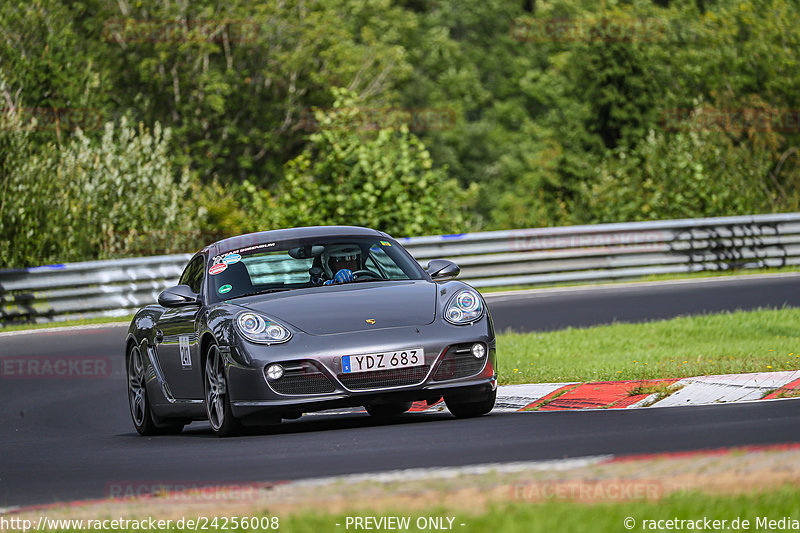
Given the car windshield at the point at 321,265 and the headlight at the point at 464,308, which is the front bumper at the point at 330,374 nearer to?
the headlight at the point at 464,308

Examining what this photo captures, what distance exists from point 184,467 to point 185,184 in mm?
20315

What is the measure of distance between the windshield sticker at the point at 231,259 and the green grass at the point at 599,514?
4992 mm

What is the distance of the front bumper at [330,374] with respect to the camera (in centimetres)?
861

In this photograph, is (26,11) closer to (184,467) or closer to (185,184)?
(185,184)

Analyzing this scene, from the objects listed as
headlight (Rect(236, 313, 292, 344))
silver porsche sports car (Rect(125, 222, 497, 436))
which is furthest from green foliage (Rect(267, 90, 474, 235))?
headlight (Rect(236, 313, 292, 344))

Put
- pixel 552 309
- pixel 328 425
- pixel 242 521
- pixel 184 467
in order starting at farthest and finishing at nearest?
pixel 552 309, pixel 328 425, pixel 184 467, pixel 242 521

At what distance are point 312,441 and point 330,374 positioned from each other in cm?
48

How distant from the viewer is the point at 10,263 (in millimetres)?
22266

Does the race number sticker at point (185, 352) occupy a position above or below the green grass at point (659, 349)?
above

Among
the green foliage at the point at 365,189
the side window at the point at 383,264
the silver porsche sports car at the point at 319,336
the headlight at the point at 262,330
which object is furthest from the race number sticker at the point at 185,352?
the green foliage at the point at 365,189

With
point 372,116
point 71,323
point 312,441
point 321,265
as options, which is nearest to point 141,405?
point 321,265

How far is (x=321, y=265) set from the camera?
9.98 metres

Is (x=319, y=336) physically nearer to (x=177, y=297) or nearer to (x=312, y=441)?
(x=312, y=441)

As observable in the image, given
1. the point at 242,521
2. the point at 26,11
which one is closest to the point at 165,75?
the point at 26,11
